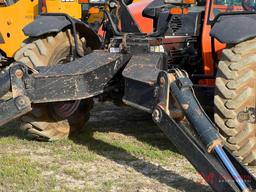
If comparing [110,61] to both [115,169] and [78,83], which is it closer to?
[78,83]

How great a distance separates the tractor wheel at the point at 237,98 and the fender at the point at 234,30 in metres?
0.10

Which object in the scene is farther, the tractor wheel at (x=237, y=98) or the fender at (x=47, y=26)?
the fender at (x=47, y=26)

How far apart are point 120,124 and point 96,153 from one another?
1.67 meters

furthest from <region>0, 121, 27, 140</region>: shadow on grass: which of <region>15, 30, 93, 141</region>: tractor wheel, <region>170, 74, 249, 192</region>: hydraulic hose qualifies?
<region>170, 74, 249, 192</region>: hydraulic hose

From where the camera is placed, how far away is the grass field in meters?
4.65

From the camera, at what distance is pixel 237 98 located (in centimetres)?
471

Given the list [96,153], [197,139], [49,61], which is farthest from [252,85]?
[49,61]

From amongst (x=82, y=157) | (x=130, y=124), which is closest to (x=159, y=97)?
(x=82, y=157)

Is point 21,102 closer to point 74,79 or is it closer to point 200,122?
point 74,79

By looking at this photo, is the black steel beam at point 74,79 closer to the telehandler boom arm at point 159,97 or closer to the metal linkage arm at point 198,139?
the telehandler boom arm at point 159,97

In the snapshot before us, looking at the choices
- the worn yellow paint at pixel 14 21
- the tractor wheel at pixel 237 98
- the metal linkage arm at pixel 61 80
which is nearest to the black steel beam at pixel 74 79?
the metal linkage arm at pixel 61 80

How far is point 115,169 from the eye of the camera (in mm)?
5105

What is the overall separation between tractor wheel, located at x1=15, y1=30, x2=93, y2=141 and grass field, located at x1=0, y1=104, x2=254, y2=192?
15 cm

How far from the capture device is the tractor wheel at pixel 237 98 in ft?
15.5
